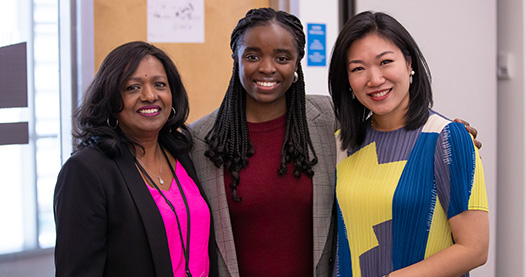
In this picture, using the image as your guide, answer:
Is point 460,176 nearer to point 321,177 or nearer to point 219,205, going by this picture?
point 321,177

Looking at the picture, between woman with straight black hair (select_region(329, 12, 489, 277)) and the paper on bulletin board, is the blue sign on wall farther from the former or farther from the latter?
woman with straight black hair (select_region(329, 12, 489, 277))

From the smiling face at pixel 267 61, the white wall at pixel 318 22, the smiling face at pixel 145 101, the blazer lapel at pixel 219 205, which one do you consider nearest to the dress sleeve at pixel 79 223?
the smiling face at pixel 145 101

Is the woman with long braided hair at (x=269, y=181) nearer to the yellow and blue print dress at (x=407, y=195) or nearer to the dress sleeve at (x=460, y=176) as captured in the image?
the yellow and blue print dress at (x=407, y=195)

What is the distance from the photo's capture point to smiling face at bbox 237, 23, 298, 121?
170cm

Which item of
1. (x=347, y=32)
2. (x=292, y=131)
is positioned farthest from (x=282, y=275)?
(x=347, y=32)

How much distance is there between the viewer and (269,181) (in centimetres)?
173

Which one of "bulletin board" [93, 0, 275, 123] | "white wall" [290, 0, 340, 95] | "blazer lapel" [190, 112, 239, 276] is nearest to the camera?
"blazer lapel" [190, 112, 239, 276]

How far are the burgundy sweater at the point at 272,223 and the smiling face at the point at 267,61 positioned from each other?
265 millimetres

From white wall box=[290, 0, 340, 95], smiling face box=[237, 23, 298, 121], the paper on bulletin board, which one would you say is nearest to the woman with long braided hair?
smiling face box=[237, 23, 298, 121]


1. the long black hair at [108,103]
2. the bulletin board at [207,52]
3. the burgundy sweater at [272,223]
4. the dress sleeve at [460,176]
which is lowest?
the burgundy sweater at [272,223]

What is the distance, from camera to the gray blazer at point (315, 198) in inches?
67.0

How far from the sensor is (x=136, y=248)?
1.43 meters

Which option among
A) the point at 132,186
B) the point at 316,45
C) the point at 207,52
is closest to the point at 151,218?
the point at 132,186

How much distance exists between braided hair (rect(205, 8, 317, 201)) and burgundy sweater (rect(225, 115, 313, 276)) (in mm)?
32
